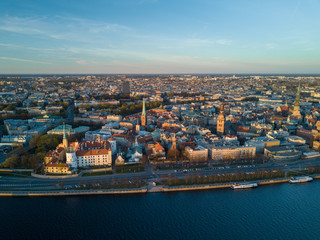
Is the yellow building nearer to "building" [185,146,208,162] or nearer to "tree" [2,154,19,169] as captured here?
"tree" [2,154,19,169]

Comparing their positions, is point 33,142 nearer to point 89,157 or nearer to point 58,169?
point 58,169

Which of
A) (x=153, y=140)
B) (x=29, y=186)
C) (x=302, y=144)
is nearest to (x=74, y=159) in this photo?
(x=29, y=186)

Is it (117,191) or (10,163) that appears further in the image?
(10,163)

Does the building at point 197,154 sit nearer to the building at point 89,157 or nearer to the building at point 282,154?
the building at point 282,154

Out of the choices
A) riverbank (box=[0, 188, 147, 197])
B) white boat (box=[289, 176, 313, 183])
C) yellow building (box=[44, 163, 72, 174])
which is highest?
yellow building (box=[44, 163, 72, 174])

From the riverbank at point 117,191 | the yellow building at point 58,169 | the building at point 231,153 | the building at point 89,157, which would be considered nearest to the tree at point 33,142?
the building at point 89,157

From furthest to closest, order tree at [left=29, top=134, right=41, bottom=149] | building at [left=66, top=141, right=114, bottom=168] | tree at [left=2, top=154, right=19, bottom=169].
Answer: tree at [left=29, top=134, right=41, bottom=149], building at [left=66, top=141, right=114, bottom=168], tree at [left=2, top=154, right=19, bottom=169]

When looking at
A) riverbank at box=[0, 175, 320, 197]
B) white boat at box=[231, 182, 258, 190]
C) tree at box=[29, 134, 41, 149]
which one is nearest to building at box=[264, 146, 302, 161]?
riverbank at box=[0, 175, 320, 197]

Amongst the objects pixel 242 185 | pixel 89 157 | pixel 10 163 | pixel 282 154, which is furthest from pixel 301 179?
pixel 10 163

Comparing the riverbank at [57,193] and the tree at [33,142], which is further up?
the tree at [33,142]

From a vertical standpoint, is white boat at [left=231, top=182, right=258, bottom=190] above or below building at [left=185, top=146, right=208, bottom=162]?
below

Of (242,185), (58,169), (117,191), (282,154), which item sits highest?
(282,154)
